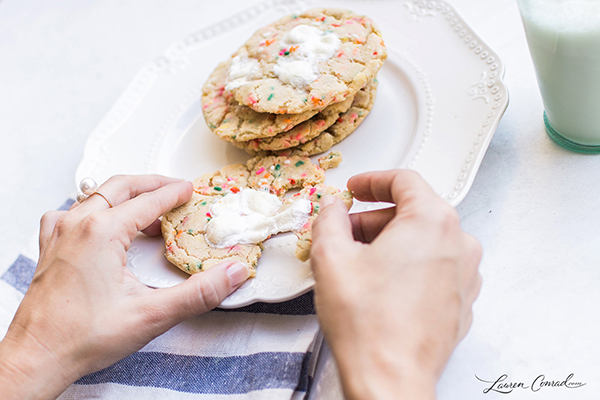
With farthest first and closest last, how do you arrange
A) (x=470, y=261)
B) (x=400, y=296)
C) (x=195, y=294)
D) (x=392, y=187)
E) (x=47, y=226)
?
(x=47, y=226)
(x=195, y=294)
(x=392, y=187)
(x=470, y=261)
(x=400, y=296)

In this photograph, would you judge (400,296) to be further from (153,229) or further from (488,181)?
(153,229)

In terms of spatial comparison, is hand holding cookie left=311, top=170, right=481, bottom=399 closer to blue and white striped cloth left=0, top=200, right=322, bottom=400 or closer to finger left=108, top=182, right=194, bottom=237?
blue and white striped cloth left=0, top=200, right=322, bottom=400

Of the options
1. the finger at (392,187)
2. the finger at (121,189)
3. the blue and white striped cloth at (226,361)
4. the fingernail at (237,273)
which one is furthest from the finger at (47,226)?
the finger at (392,187)

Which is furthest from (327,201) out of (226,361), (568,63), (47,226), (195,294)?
(47,226)

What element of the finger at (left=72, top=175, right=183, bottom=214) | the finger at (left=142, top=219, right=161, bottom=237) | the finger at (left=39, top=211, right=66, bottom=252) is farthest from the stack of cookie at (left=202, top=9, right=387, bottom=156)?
the finger at (left=39, top=211, right=66, bottom=252)

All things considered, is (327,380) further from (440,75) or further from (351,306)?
(440,75)

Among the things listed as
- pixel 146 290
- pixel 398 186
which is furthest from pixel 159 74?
pixel 398 186

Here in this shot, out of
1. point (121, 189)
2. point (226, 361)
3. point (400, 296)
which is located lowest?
point (226, 361)
